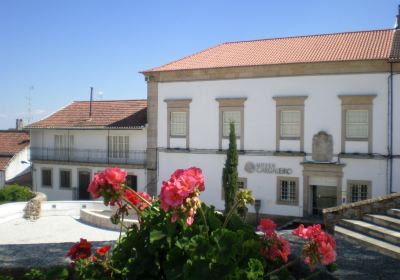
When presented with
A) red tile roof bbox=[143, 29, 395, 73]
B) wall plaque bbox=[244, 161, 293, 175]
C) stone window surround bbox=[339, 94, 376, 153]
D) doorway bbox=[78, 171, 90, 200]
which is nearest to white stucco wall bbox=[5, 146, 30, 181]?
doorway bbox=[78, 171, 90, 200]

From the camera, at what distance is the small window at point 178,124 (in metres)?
24.3

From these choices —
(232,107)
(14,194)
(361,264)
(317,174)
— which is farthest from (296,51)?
(361,264)

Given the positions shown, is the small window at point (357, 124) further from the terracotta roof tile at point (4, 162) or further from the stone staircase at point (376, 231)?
the terracotta roof tile at point (4, 162)

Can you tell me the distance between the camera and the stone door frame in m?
20.8

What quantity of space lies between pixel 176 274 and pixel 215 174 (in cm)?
1989

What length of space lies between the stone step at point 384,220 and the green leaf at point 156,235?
7606 mm

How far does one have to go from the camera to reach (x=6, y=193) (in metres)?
26.3

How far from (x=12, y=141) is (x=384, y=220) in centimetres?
3138

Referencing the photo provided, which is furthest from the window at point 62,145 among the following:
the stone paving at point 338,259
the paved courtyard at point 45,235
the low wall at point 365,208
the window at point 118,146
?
the stone paving at point 338,259

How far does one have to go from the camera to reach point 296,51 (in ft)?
77.1

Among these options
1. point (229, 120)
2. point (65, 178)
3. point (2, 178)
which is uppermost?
point (229, 120)

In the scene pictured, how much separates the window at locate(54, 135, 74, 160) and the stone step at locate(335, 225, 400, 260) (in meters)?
22.5

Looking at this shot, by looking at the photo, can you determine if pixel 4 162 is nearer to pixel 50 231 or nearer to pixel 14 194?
pixel 14 194

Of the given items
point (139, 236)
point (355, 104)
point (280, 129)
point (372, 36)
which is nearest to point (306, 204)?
point (280, 129)
